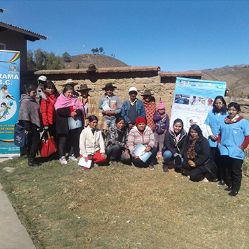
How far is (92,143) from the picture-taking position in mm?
8695

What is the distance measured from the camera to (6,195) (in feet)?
22.4

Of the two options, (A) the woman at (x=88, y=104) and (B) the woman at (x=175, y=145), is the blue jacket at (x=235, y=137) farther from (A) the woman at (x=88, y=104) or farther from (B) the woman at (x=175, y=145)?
(A) the woman at (x=88, y=104)

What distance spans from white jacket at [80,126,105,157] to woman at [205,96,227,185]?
94.7 inches

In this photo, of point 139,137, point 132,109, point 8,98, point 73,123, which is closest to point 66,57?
point 8,98

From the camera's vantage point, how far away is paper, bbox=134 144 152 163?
338 inches

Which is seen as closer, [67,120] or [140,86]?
[67,120]

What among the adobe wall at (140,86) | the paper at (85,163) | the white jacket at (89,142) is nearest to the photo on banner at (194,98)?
the adobe wall at (140,86)

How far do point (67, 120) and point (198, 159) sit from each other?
311cm

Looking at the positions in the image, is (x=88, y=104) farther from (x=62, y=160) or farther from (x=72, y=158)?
(x=62, y=160)

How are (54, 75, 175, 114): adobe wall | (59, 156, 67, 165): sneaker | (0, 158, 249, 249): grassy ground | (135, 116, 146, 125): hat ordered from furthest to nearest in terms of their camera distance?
(54, 75, 175, 114): adobe wall
(59, 156, 67, 165): sneaker
(135, 116, 146, 125): hat
(0, 158, 249, 249): grassy ground

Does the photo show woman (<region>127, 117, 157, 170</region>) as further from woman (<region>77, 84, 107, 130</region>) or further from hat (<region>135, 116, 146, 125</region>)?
woman (<region>77, 84, 107, 130</region>)

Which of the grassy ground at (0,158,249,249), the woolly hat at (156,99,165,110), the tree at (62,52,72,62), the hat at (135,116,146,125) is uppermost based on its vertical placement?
the tree at (62,52,72,62)

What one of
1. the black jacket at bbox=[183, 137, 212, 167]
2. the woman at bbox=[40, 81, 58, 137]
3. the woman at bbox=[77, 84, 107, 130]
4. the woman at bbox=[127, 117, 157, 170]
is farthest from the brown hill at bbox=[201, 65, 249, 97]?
the woman at bbox=[40, 81, 58, 137]

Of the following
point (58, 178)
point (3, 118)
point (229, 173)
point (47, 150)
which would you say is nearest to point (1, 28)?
point (3, 118)
